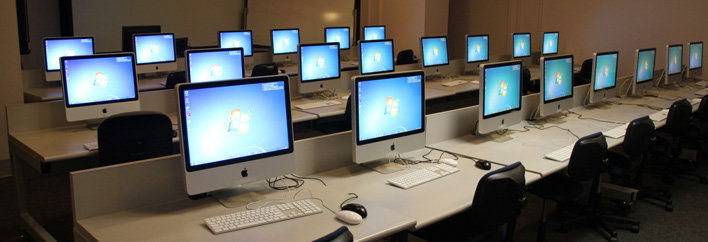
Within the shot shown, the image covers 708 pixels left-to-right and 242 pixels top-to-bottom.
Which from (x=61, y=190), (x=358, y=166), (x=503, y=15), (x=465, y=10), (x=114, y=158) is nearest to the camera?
(x=358, y=166)

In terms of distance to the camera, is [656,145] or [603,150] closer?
[603,150]

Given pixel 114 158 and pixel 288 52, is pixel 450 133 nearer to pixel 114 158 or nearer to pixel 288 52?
pixel 114 158

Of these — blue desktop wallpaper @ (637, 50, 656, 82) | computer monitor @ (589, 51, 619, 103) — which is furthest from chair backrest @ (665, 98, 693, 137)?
blue desktop wallpaper @ (637, 50, 656, 82)

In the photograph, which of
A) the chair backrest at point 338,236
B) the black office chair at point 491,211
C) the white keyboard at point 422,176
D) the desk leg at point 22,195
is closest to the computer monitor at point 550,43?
the white keyboard at point 422,176

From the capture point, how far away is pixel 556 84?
13.7 feet

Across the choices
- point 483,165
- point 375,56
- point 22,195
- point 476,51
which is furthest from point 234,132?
point 476,51

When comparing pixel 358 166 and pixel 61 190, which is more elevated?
pixel 358 166

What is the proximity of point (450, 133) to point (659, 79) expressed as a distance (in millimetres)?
3984

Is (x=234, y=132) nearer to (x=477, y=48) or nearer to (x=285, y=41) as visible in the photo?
(x=477, y=48)

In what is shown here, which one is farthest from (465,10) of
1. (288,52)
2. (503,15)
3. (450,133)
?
(450,133)

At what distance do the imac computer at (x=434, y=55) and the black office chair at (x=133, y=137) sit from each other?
3.82 meters

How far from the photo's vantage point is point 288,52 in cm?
775

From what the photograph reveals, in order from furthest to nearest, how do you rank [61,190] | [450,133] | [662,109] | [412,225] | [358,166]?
1. [662,109]
2. [61,190]
3. [450,133]
4. [358,166]
5. [412,225]

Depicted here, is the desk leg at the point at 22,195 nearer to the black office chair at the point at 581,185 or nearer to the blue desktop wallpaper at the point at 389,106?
the blue desktop wallpaper at the point at 389,106
